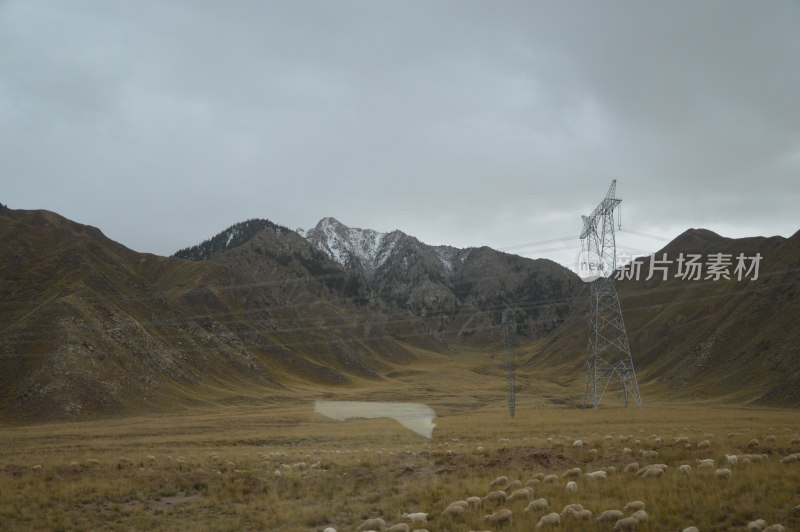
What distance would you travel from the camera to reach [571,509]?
1346cm

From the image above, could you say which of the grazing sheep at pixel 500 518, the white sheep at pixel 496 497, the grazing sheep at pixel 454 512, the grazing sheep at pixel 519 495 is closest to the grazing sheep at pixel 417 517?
the grazing sheep at pixel 454 512

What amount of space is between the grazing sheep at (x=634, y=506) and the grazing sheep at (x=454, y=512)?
4.25m

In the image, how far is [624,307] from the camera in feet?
609

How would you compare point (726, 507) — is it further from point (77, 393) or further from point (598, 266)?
point (77, 393)

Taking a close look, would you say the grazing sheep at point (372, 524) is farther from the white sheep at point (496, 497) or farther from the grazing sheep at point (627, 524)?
the grazing sheep at point (627, 524)

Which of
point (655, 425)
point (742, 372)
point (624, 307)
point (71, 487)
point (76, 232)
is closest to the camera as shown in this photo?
point (71, 487)

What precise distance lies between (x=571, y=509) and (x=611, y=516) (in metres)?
1.00

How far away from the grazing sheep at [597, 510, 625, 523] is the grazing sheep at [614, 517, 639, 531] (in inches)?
21.3

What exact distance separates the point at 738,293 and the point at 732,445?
114321mm

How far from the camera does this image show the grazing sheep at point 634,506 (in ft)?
43.3

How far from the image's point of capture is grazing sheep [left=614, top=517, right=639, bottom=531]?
12.1m

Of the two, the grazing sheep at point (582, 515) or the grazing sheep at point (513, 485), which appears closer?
the grazing sheep at point (582, 515)

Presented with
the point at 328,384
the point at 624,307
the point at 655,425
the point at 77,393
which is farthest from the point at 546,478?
the point at 624,307

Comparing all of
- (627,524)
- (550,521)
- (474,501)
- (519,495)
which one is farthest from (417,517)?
(627,524)
